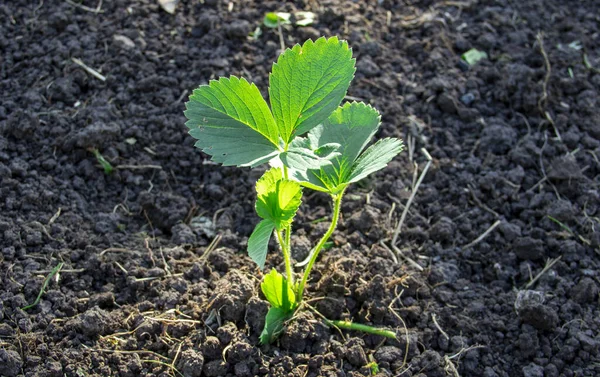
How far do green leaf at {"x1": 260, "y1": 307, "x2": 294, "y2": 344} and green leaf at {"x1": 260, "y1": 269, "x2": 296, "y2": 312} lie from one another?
2 centimetres

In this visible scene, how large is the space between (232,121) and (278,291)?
0.53 m

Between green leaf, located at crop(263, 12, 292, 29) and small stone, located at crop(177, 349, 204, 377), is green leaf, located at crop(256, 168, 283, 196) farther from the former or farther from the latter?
green leaf, located at crop(263, 12, 292, 29)

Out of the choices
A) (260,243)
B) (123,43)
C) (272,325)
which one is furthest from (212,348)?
(123,43)

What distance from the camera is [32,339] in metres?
1.99

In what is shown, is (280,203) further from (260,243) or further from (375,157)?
(375,157)

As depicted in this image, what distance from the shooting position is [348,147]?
6.39ft

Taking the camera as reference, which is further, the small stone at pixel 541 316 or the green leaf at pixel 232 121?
the small stone at pixel 541 316

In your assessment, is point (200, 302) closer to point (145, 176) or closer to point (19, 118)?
point (145, 176)

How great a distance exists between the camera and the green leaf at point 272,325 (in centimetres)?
201

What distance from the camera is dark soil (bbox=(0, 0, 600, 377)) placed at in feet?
6.79

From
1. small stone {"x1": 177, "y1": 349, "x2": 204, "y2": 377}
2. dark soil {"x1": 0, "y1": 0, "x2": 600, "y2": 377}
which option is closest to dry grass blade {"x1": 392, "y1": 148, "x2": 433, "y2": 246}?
dark soil {"x1": 0, "y1": 0, "x2": 600, "y2": 377}

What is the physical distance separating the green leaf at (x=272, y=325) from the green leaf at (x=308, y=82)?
545 millimetres

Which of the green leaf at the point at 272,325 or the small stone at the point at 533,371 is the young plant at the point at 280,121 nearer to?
the green leaf at the point at 272,325

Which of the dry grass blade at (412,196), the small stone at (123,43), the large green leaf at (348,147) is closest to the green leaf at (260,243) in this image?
the large green leaf at (348,147)
